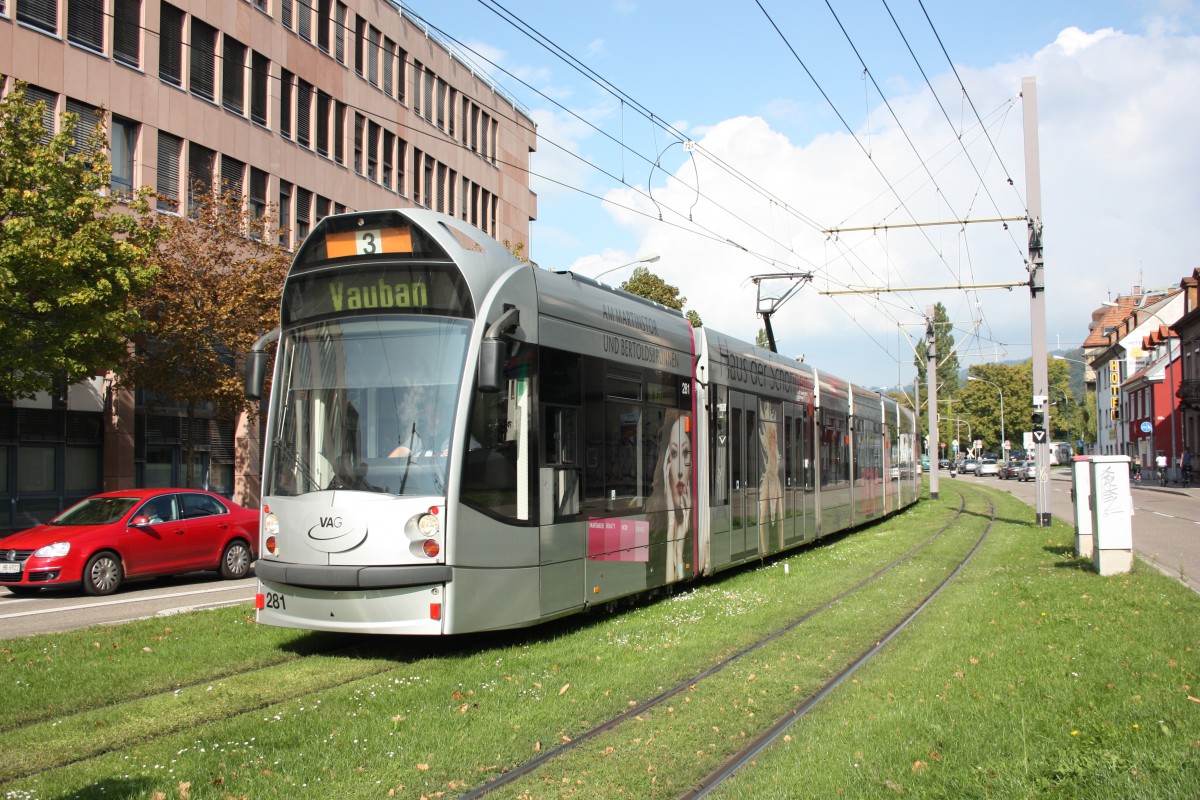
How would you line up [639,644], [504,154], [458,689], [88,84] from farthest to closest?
[504,154], [88,84], [639,644], [458,689]

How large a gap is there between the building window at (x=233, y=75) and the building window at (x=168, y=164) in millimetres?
2408

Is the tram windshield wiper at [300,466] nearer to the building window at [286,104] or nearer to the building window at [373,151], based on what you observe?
the building window at [286,104]

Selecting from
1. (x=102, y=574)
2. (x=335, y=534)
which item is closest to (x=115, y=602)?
(x=102, y=574)

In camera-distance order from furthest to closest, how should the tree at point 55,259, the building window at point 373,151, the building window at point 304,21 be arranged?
the building window at point 373,151 → the building window at point 304,21 → the tree at point 55,259

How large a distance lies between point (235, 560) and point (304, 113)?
21.0 m

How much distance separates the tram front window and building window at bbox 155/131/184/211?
20907mm

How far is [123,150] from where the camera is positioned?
1060 inches

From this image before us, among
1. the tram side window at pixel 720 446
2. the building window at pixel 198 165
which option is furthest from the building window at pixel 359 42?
the tram side window at pixel 720 446

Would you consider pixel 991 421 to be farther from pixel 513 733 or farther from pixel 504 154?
pixel 513 733

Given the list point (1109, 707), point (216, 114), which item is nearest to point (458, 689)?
point (1109, 707)

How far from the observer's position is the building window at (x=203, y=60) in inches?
1145

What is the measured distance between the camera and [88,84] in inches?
1005

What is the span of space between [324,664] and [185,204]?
896 inches

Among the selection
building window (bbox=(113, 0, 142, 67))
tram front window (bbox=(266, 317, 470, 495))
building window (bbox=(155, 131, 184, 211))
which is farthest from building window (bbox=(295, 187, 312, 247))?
tram front window (bbox=(266, 317, 470, 495))
